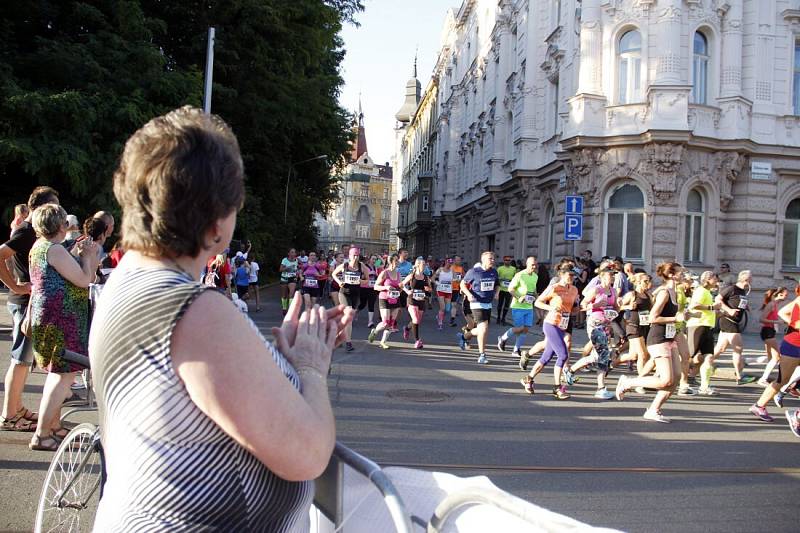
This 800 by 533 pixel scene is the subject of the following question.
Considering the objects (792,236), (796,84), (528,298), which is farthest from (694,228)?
(528,298)

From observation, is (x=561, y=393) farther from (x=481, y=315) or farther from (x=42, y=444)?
(x=42, y=444)

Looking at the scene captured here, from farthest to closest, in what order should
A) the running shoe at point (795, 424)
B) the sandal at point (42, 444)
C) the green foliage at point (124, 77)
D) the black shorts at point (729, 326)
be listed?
the green foliage at point (124, 77), the black shorts at point (729, 326), the running shoe at point (795, 424), the sandal at point (42, 444)

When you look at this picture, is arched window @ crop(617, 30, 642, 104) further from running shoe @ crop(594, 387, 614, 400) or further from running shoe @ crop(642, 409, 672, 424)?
running shoe @ crop(642, 409, 672, 424)

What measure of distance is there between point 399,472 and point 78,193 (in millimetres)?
17301

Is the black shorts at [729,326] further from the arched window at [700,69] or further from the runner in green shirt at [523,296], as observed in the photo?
the arched window at [700,69]

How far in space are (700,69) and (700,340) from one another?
544 inches

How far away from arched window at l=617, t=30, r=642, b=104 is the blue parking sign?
5.93m

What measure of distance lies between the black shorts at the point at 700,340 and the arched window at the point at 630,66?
484 inches

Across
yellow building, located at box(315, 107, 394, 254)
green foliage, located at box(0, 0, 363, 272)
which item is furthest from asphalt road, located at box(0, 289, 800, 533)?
yellow building, located at box(315, 107, 394, 254)

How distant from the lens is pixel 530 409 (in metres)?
8.56

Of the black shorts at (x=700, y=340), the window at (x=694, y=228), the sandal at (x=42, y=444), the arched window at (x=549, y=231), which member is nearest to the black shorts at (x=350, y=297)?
the black shorts at (x=700, y=340)

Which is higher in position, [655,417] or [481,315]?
[481,315]

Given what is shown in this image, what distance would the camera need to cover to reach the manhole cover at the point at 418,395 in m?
8.73

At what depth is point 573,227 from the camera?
57.0 feet
